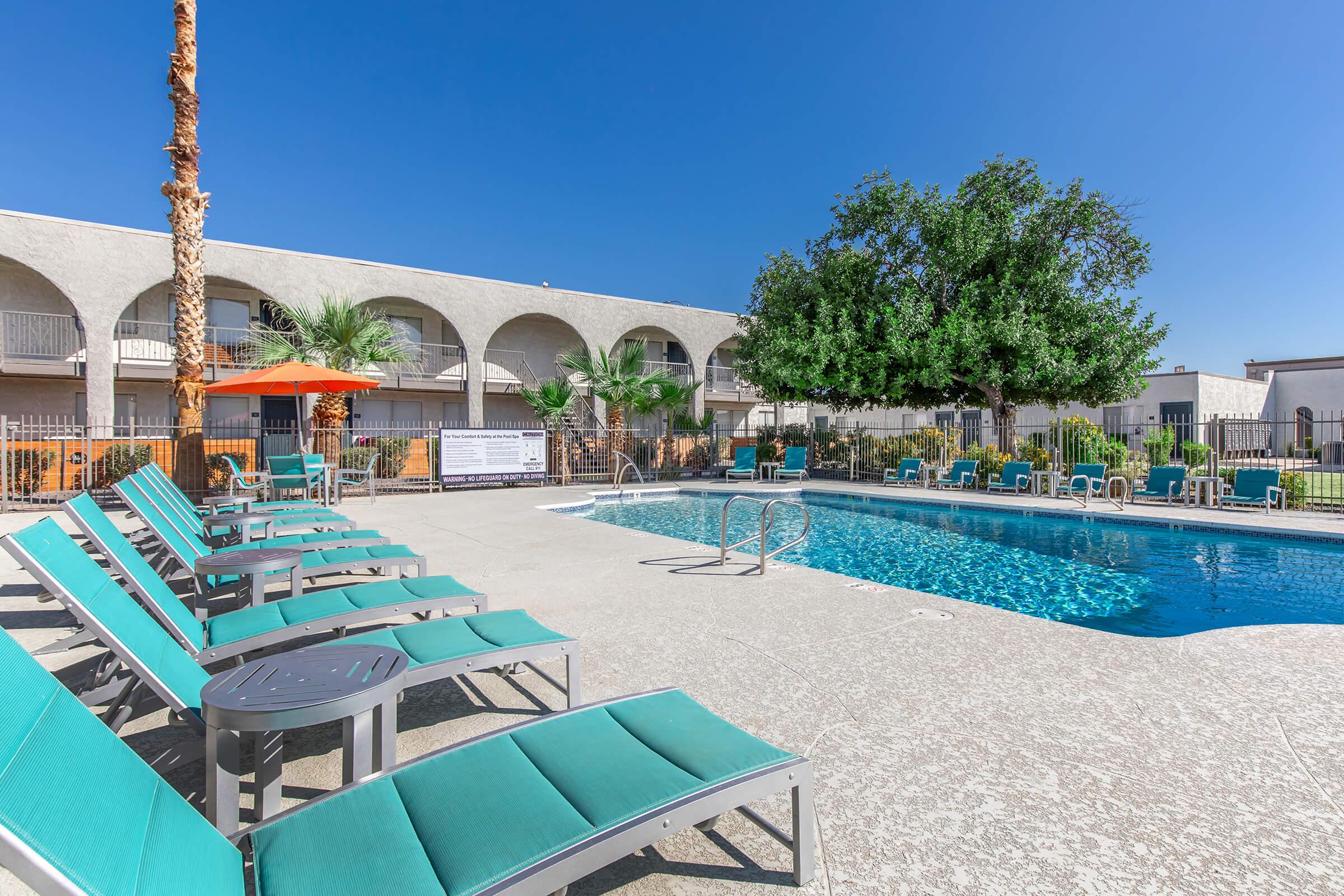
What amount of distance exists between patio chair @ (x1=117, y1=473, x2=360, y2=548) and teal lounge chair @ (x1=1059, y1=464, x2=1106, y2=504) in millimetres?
13189

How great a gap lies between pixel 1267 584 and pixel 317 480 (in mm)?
13715

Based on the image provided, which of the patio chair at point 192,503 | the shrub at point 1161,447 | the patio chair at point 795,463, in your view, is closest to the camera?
the patio chair at point 192,503

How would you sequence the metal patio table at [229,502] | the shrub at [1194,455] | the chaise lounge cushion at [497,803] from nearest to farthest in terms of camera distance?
the chaise lounge cushion at [497,803], the metal patio table at [229,502], the shrub at [1194,455]

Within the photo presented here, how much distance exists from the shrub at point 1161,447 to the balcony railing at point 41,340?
28411 millimetres

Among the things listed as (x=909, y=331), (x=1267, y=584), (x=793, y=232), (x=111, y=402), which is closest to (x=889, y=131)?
(x=793, y=232)

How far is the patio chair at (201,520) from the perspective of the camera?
183 inches

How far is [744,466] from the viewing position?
65.0 ft

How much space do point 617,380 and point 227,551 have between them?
545 inches

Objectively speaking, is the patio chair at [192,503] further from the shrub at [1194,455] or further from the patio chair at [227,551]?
the shrub at [1194,455]

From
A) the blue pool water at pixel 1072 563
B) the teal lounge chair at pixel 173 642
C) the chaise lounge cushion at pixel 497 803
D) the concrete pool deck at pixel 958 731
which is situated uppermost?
the teal lounge chair at pixel 173 642

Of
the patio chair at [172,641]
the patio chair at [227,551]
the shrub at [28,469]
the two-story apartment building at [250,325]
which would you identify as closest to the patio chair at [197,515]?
the patio chair at [227,551]

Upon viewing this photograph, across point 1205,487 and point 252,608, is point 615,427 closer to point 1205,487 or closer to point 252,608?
point 1205,487

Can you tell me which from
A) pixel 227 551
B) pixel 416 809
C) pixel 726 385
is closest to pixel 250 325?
pixel 726 385

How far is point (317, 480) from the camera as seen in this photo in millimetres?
11664
